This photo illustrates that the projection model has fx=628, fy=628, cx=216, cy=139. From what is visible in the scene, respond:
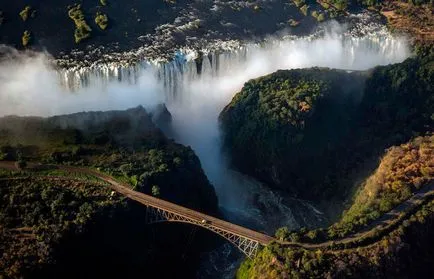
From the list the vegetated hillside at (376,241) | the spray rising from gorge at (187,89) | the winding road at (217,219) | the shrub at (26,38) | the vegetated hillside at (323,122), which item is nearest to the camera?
the vegetated hillside at (376,241)

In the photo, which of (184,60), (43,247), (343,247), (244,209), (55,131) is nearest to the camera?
(43,247)

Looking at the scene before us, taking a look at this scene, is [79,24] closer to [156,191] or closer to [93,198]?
[156,191]

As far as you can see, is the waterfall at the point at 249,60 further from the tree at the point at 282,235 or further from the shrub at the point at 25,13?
the tree at the point at 282,235

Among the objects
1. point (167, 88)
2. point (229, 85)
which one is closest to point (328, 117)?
point (229, 85)

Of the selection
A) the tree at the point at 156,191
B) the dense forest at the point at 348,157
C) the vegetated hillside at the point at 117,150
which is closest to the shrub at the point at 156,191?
the tree at the point at 156,191

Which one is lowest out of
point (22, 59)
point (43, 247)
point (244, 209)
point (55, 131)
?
point (244, 209)

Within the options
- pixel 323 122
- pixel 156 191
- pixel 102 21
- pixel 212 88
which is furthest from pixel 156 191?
pixel 102 21

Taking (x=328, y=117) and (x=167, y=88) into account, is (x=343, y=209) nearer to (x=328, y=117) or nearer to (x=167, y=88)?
(x=328, y=117)
